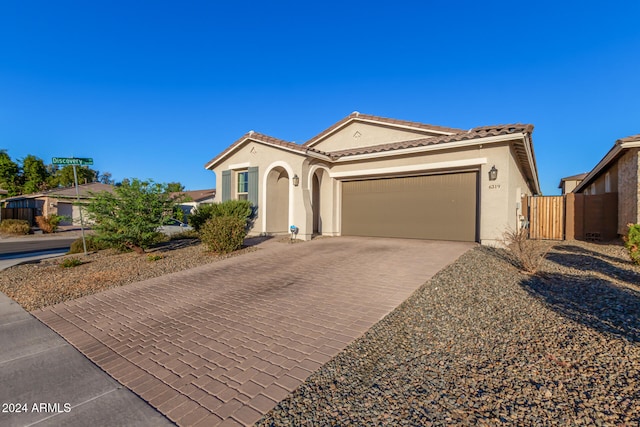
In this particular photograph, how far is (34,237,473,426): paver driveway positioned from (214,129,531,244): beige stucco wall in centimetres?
322

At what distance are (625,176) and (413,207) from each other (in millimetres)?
7585

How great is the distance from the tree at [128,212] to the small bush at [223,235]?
1.82 m

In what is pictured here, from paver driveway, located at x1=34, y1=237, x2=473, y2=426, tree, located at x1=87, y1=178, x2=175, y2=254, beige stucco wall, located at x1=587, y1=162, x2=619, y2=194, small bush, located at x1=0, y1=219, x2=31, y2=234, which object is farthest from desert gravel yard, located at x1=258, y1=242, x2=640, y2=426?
small bush, located at x1=0, y1=219, x2=31, y2=234

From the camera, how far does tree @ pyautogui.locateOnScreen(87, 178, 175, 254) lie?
29.9 ft

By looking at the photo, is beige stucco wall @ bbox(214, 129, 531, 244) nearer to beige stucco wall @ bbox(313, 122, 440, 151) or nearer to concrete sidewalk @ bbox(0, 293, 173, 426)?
beige stucco wall @ bbox(313, 122, 440, 151)

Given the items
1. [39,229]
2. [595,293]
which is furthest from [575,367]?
[39,229]

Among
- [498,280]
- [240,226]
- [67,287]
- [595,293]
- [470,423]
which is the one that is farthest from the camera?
[240,226]

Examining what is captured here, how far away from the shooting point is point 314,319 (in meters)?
4.29

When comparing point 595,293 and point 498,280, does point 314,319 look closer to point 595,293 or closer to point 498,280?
point 498,280

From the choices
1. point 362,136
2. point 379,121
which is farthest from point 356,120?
point 379,121

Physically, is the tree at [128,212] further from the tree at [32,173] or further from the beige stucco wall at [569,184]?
the beige stucco wall at [569,184]

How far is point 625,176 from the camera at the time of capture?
34.3 feet

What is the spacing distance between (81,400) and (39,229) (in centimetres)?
2794

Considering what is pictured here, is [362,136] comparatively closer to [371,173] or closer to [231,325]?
[371,173]
